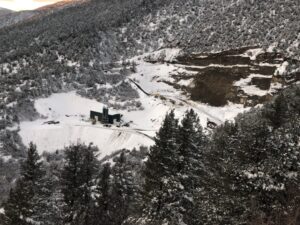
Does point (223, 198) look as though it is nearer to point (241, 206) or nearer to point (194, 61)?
point (241, 206)

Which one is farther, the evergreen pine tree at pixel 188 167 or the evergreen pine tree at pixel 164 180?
the evergreen pine tree at pixel 188 167

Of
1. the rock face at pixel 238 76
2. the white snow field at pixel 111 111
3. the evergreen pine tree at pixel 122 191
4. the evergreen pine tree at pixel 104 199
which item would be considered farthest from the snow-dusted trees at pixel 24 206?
the rock face at pixel 238 76

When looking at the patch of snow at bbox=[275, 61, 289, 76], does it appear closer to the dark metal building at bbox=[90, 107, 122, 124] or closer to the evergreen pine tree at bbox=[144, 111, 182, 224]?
the dark metal building at bbox=[90, 107, 122, 124]

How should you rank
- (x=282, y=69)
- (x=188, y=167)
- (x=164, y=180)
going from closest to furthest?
(x=164, y=180)
(x=188, y=167)
(x=282, y=69)

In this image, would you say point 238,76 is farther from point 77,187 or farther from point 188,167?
point 77,187

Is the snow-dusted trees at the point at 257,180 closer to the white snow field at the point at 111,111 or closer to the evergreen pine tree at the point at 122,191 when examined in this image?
the evergreen pine tree at the point at 122,191

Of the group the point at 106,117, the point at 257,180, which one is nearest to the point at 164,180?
the point at 257,180
